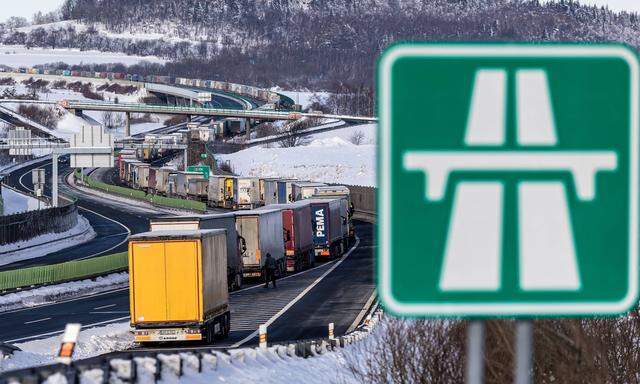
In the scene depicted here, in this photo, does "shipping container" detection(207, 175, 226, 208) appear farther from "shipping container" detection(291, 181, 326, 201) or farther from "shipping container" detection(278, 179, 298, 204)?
"shipping container" detection(291, 181, 326, 201)

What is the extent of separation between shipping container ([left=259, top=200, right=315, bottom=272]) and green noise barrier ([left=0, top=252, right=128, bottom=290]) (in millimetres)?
8356

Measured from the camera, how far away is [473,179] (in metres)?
4.35

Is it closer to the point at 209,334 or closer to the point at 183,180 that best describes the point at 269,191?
the point at 183,180

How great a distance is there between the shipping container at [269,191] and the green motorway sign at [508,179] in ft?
327

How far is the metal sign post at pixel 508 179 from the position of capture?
432 cm

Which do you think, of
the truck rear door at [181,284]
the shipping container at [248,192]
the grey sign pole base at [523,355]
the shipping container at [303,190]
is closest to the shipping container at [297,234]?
the shipping container at [303,190]

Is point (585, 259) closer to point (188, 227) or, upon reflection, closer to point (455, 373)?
point (455, 373)

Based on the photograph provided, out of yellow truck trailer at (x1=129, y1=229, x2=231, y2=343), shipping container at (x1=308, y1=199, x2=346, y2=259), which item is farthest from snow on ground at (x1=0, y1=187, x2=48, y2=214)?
yellow truck trailer at (x1=129, y1=229, x2=231, y2=343)

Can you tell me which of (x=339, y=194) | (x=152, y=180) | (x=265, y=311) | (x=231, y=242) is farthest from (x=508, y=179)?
(x=152, y=180)

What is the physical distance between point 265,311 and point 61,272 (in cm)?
1426

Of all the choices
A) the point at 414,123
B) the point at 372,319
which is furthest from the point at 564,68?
the point at 372,319

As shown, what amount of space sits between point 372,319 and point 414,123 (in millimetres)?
37675

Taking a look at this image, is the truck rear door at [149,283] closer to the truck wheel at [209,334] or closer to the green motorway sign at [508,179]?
the truck wheel at [209,334]

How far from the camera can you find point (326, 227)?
7288 cm
